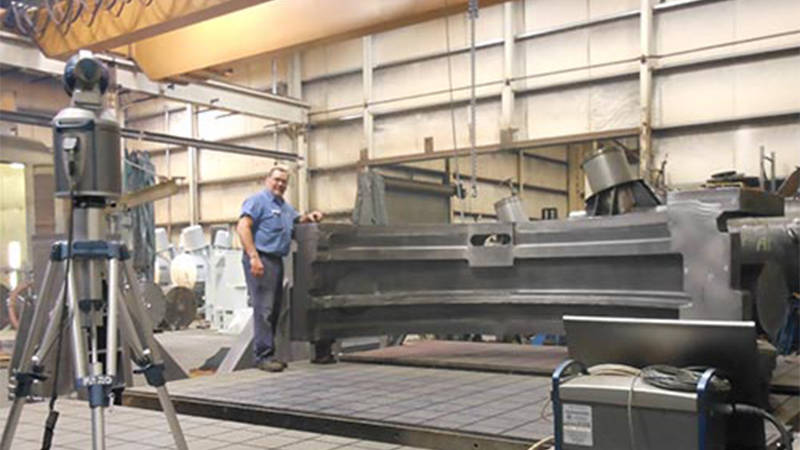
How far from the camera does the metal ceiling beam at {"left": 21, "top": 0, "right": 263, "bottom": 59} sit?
4.91 meters

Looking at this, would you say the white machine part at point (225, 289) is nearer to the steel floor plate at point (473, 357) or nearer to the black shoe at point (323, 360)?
the steel floor plate at point (473, 357)

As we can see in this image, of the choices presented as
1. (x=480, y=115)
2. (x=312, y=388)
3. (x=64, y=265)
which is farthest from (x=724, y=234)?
(x=480, y=115)

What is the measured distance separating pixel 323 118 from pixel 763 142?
5.87 metres

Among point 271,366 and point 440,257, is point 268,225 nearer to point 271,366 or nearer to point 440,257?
point 271,366

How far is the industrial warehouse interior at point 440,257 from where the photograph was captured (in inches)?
75.3

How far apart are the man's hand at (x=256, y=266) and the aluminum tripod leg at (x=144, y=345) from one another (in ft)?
5.09

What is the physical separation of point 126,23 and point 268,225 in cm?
250

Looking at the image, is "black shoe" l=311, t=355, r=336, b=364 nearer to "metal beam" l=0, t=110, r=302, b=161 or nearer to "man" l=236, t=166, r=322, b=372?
"man" l=236, t=166, r=322, b=372

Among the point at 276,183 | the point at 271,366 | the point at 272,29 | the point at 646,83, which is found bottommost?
the point at 271,366

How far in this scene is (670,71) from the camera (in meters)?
7.32

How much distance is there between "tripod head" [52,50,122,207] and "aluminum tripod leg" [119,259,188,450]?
0.75ft

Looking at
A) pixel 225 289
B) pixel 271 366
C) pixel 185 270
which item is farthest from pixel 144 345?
pixel 185 270

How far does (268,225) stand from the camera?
3764 millimetres

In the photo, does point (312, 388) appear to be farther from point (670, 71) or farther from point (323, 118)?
point (323, 118)
